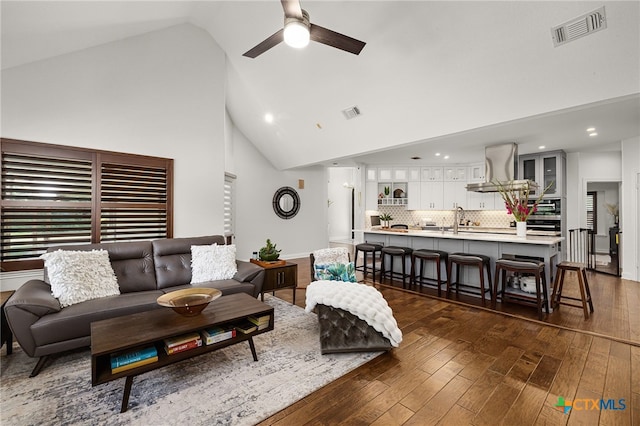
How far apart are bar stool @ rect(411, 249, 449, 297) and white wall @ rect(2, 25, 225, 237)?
126 inches

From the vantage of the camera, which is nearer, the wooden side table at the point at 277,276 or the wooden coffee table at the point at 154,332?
the wooden coffee table at the point at 154,332

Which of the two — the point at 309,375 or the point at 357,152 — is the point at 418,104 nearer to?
the point at 357,152

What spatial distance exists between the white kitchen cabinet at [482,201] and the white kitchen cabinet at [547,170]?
0.80m

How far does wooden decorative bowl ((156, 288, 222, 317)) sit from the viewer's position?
2.22 m

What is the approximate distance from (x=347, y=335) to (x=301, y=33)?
2615 mm

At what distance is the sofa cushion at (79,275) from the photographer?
266 centimetres

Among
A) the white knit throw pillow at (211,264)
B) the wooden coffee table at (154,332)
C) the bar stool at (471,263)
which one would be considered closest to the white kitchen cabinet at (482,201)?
the bar stool at (471,263)

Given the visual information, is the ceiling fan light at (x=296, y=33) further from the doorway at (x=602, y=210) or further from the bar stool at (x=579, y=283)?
the doorway at (x=602, y=210)

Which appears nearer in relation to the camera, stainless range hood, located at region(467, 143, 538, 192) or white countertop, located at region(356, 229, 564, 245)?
white countertop, located at region(356, 229, 564, 245)

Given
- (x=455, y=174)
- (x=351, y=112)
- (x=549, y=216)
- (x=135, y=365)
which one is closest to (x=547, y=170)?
(x=549, y=216)

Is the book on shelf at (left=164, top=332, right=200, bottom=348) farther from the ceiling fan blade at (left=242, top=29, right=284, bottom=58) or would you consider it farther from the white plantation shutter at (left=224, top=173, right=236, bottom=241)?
the white plantation shutter at (left=224, top=173, right=236, bottom=241)

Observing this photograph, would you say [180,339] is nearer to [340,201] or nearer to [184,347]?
[184,347]

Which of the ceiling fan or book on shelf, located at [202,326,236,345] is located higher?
the ceiling fan

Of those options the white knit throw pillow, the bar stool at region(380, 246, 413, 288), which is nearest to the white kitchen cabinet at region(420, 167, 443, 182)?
the bar stool at region(380, 246, 413, 288)
